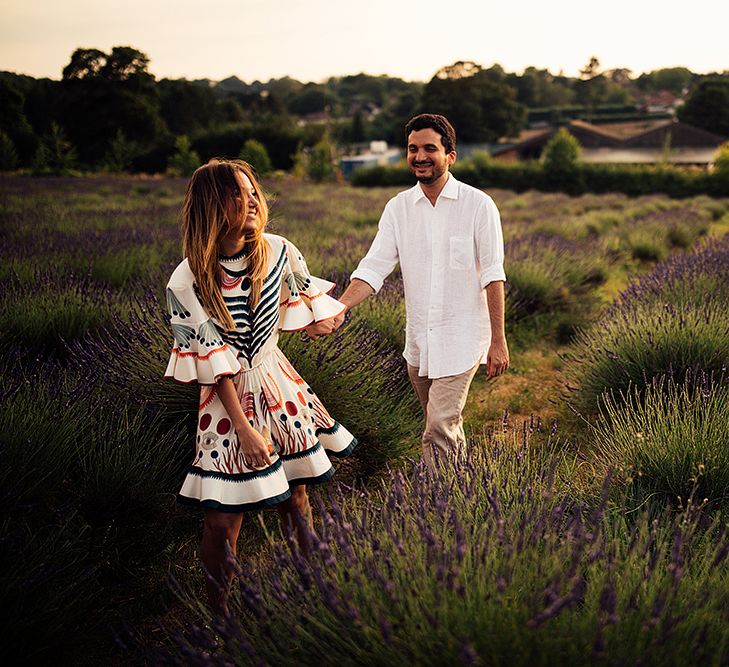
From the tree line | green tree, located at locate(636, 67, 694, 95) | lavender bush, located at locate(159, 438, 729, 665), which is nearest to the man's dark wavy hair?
lavender bush, located at locate(159, 438, 729, 665)

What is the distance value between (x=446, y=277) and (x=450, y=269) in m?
0.04

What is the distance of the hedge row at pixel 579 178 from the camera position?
95.9ft

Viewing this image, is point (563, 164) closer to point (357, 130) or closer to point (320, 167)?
point (320, 167)

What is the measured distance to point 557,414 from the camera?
4465 millimetres

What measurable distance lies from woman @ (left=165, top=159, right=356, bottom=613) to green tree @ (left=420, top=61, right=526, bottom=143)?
59103 millimetres

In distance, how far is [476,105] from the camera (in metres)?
58.0

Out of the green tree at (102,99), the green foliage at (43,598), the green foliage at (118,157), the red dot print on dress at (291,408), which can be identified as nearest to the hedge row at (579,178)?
the green foliage at (118,157)

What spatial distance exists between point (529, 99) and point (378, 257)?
370ft

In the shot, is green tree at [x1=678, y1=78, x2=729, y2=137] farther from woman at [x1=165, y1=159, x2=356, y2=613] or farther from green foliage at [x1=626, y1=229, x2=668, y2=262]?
woman at [x1=165, y1=159, x2=356, y2=613]

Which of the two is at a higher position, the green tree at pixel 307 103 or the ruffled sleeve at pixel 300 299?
the green tree at pixel 307 103

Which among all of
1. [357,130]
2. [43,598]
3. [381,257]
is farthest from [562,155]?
[357,130]

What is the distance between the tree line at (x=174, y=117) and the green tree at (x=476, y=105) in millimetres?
98

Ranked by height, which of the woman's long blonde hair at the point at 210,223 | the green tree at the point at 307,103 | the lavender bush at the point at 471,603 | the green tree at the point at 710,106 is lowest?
the lavender bush at the point at 471,603

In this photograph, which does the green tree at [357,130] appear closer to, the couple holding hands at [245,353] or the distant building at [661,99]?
the distant building at [661,99]
